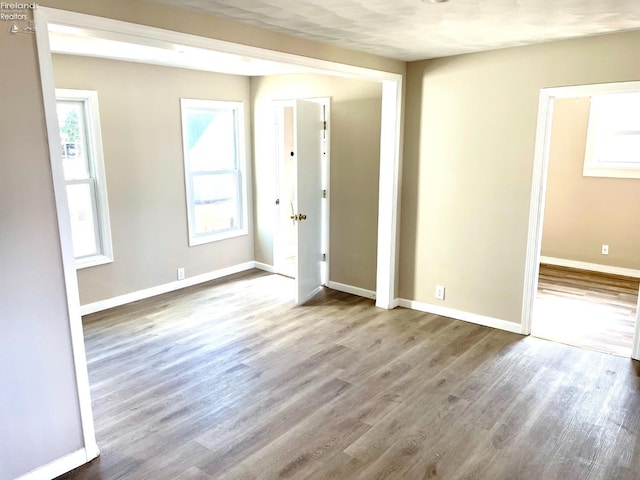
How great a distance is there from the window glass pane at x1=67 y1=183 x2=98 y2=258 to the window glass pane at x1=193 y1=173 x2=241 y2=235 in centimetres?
122

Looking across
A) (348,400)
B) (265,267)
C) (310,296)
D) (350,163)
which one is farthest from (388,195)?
(265,267)

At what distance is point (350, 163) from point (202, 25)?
255 cm

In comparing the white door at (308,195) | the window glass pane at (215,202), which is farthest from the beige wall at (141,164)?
the white door at (308,195)

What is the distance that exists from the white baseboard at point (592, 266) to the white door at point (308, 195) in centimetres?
347

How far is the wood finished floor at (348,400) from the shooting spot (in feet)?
8.09

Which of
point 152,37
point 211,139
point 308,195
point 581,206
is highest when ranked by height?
point 152,37

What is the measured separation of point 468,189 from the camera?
13.7 ft

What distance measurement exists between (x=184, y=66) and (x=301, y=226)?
7.12 feet

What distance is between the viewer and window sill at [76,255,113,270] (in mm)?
4422

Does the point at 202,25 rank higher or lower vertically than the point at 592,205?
higher

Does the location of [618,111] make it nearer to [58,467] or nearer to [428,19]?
[428,19]

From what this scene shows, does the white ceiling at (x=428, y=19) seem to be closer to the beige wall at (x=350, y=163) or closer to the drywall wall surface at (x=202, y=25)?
the drywall wall surface at (x=202, y=25)

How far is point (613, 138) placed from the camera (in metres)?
5.76

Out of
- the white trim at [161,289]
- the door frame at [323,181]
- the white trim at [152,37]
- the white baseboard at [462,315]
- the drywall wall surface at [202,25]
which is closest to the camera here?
the white trim at [152,37]
